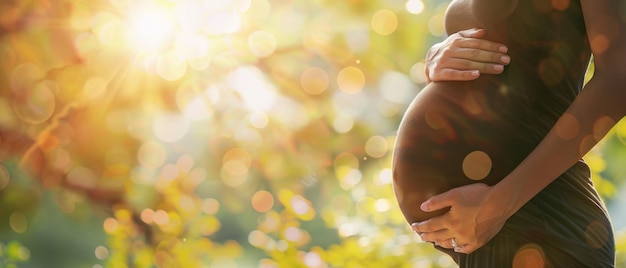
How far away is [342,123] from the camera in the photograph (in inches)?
184

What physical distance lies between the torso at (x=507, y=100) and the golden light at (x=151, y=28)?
3503 mm

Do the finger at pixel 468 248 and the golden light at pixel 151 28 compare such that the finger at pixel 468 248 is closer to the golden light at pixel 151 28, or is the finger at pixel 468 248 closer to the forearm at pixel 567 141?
the forearm at pixel 567 141

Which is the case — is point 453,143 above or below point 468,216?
above

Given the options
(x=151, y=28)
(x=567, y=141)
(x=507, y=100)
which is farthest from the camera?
(x=151, y=28)

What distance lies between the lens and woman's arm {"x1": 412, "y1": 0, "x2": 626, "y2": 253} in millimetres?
978

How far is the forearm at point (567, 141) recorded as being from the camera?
3.23 feet

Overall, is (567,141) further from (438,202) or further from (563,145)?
(438,202)

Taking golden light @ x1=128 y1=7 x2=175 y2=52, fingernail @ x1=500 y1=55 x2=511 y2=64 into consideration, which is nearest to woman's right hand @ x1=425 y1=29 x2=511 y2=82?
fingernail @ x1=500 y1=55 x2=511 y2=64

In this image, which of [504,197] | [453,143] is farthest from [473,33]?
[504,197]

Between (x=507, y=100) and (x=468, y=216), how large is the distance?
186 mm

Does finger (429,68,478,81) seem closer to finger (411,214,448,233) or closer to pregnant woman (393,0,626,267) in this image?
pregnant woman (393,0,626,267)

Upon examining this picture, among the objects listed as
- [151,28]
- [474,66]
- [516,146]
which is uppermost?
[151,28]

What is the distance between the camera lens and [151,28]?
445 cm

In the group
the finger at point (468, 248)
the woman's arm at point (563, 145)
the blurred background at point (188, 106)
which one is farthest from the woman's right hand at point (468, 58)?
the blurred background at point (188, 106)
